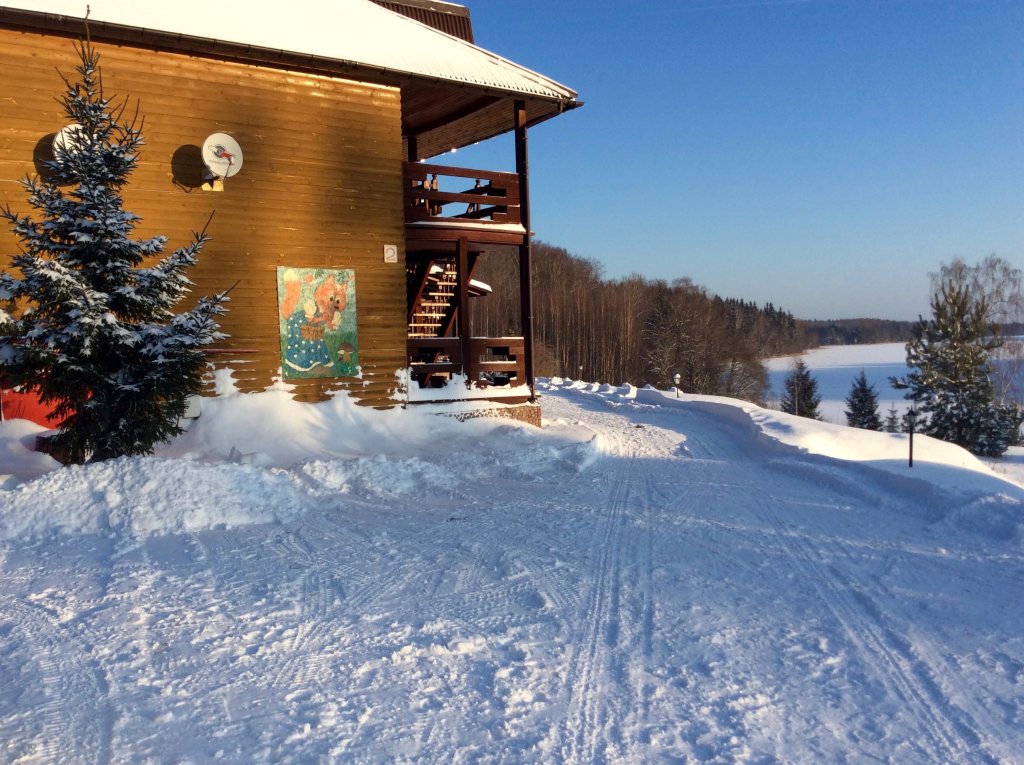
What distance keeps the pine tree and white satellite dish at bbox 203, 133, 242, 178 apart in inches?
1760

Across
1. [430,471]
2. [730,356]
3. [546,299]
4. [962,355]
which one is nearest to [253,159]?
[430,471]

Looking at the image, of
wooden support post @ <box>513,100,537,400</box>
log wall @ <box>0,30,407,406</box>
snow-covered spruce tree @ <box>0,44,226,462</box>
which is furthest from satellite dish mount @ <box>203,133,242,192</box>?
wooden support post @ <box>513,100,537,400</box>

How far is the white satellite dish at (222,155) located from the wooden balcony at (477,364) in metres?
3.77

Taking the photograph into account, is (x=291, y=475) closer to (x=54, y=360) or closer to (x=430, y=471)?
(x=430, y=471)

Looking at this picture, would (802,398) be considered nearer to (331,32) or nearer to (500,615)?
(331,32)

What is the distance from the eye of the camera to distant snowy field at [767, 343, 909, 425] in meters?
59.8

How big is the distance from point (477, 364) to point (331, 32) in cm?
573

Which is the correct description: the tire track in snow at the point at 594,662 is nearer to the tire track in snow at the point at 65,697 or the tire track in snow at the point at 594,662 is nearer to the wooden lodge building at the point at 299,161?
the tire track in snow at the point at 65,697

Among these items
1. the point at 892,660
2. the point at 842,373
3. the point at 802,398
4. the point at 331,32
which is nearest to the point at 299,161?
the point at 331,32

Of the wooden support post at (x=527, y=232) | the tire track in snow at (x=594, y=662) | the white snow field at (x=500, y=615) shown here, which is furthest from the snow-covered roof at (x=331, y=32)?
the tire track in snow at (x=594, y=662)

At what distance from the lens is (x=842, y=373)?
8712cm

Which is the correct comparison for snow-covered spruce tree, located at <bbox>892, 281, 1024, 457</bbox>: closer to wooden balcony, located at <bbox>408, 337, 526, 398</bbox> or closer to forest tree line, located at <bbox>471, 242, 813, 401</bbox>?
forest tree line, located at <bbox>471, 242, 813, 401</bbox>

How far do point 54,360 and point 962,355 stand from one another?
44.1 metres

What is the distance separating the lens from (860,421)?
158 ft
